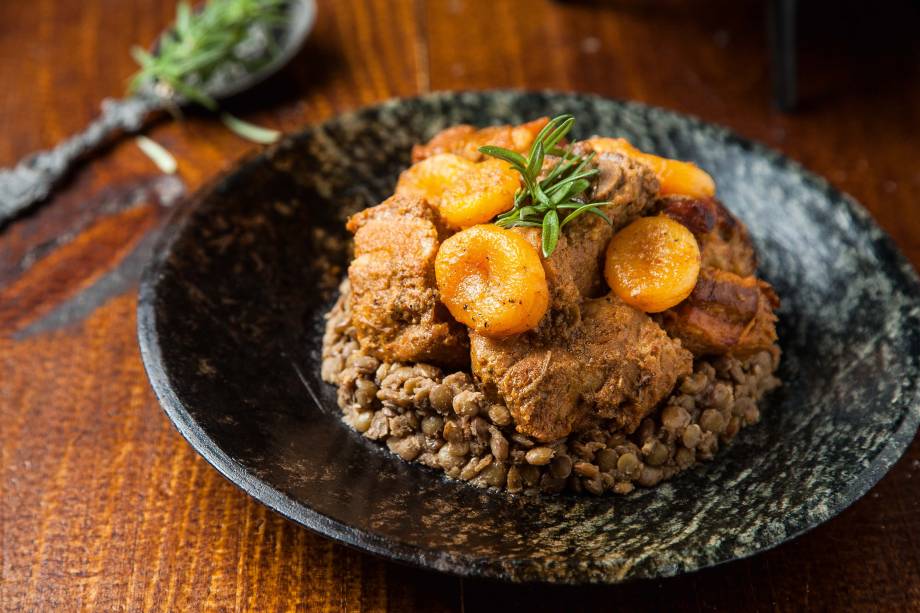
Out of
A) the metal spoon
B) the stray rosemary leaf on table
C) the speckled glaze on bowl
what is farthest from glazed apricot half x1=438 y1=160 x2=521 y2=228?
the metal spoon

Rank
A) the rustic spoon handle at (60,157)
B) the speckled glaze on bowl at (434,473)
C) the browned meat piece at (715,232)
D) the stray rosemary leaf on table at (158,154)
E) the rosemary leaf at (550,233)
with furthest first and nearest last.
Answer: the stray rosemary leaf on table at (158,154) < the rustic spoon handle at (60,157) < the browned meat piece at (715,232) < the rosemary leaf at (550,233) < the speckled glaze on bowl at (434,473)

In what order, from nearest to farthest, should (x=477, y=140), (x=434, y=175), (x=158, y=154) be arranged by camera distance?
1. (x=434, y=175)
2. (x=477, y=140)
3. (x=158, y=154)

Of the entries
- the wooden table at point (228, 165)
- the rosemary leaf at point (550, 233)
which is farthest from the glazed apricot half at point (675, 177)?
the wooden table at point (228, 165)

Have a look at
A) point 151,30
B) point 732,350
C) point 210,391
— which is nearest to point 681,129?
point 732,350

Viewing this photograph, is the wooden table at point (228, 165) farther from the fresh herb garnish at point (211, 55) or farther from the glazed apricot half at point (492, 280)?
the glazed apricot half at point (492, 280)

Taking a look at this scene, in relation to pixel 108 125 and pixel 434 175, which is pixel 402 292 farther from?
pixel 108 125

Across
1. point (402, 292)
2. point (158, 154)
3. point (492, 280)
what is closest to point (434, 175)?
point (402, 292)
